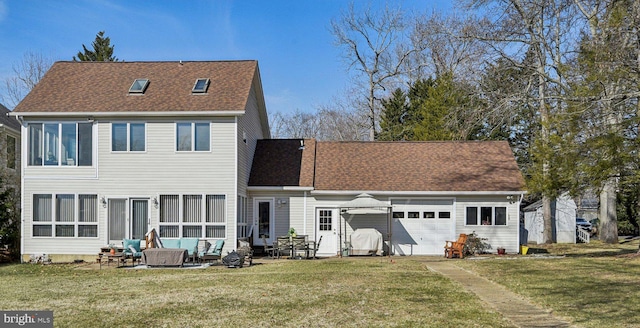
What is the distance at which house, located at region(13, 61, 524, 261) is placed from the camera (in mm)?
20312

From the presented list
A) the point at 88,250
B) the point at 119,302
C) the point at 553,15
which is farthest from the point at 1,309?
the point at 553,15

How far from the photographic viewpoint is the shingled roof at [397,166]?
22406mm

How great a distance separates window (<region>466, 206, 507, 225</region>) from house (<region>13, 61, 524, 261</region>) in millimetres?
39

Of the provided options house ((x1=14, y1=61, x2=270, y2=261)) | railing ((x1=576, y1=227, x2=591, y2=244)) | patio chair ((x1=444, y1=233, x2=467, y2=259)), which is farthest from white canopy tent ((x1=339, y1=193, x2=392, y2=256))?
railing ((x1=576, y1=227, x2=591, y2=244))

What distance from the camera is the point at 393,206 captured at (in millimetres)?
22406

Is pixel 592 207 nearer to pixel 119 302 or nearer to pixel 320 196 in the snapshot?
pixel 320 196

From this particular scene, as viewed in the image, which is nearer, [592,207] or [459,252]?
[459,252]

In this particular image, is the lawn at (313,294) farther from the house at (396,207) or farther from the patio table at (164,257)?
the house at (396,207)

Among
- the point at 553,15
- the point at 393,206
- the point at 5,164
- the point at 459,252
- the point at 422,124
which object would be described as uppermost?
the point at 553,15

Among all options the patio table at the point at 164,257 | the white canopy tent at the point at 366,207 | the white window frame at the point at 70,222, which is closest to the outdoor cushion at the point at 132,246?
the patio table at the point at 164,257

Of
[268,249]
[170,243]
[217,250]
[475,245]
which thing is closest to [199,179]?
[170,243]

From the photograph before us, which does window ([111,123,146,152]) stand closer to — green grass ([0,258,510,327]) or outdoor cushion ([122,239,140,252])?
outdoor cushion ([122,239,140,252])

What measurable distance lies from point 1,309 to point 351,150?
16681 millimetres

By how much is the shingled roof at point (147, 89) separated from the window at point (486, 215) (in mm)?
9630
